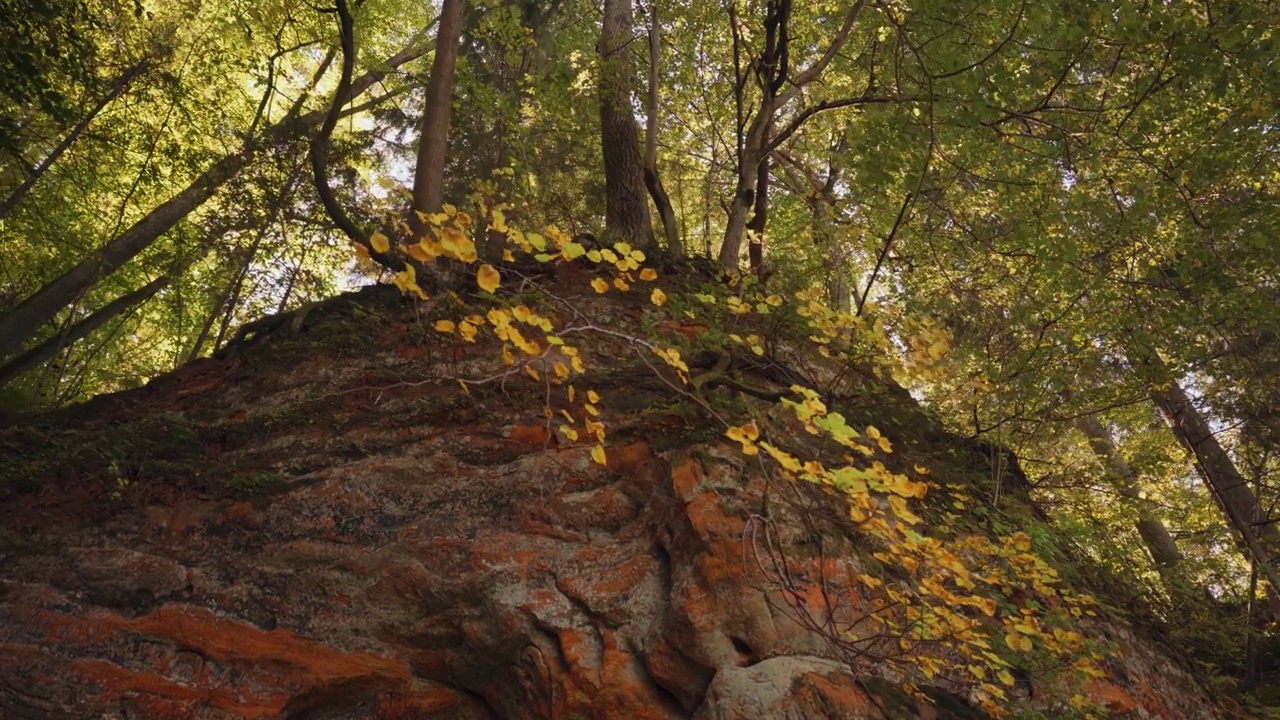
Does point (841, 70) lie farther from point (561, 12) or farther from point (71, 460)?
point (71, 460)

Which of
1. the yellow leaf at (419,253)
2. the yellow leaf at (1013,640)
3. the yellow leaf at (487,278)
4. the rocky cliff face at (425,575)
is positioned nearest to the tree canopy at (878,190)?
the yellow leaf at (419,253)

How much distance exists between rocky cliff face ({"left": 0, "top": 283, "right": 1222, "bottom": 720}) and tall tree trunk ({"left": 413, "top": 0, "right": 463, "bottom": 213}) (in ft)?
5.93

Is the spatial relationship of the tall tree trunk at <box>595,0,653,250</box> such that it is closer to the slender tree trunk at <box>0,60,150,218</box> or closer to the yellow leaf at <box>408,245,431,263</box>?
the slender tree trunk at <box>0,60,150,218</box>

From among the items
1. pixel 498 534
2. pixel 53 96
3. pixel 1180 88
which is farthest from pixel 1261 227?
pixel 53 96

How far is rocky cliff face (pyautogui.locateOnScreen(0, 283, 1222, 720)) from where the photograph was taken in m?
3.88

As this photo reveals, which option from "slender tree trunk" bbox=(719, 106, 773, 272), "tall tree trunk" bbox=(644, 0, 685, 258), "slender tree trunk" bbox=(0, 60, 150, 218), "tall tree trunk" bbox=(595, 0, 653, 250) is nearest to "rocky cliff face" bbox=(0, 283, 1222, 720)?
"slender tree trunk" bbox=(719, 106, 773, 272)

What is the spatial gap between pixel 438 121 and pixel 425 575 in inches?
166

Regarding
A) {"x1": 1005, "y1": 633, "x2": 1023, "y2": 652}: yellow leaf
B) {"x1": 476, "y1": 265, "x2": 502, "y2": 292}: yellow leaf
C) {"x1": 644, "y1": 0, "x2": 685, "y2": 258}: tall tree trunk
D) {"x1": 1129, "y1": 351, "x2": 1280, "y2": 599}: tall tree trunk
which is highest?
{"x1": 644, "y1": 0, "x2": 685, "y2": 258}: tall tree trunk

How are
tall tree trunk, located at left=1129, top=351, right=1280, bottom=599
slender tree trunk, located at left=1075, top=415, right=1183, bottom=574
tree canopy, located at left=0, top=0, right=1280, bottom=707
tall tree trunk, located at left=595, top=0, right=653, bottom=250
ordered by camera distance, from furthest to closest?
tall tree trunk, located at left=595, top=0, right=653, bottom=250 → slender tree trunk, located at left=1075, top=415, right=1183, bottom=574 → tall tree trunk, located at left=1129, top=351, right=1280, bottom=599 → tree canopy, located at left=0, top=0, right=1280, bottom=707

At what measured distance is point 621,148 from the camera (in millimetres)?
8734

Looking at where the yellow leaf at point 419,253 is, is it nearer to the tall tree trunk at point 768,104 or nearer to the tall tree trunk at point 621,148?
the tall tree trunk at point 768,104

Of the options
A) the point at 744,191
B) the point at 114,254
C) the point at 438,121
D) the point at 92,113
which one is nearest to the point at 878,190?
the point at 744,191

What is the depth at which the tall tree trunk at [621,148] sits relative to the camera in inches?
332

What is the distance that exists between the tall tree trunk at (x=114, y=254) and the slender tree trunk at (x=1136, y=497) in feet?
29.8
